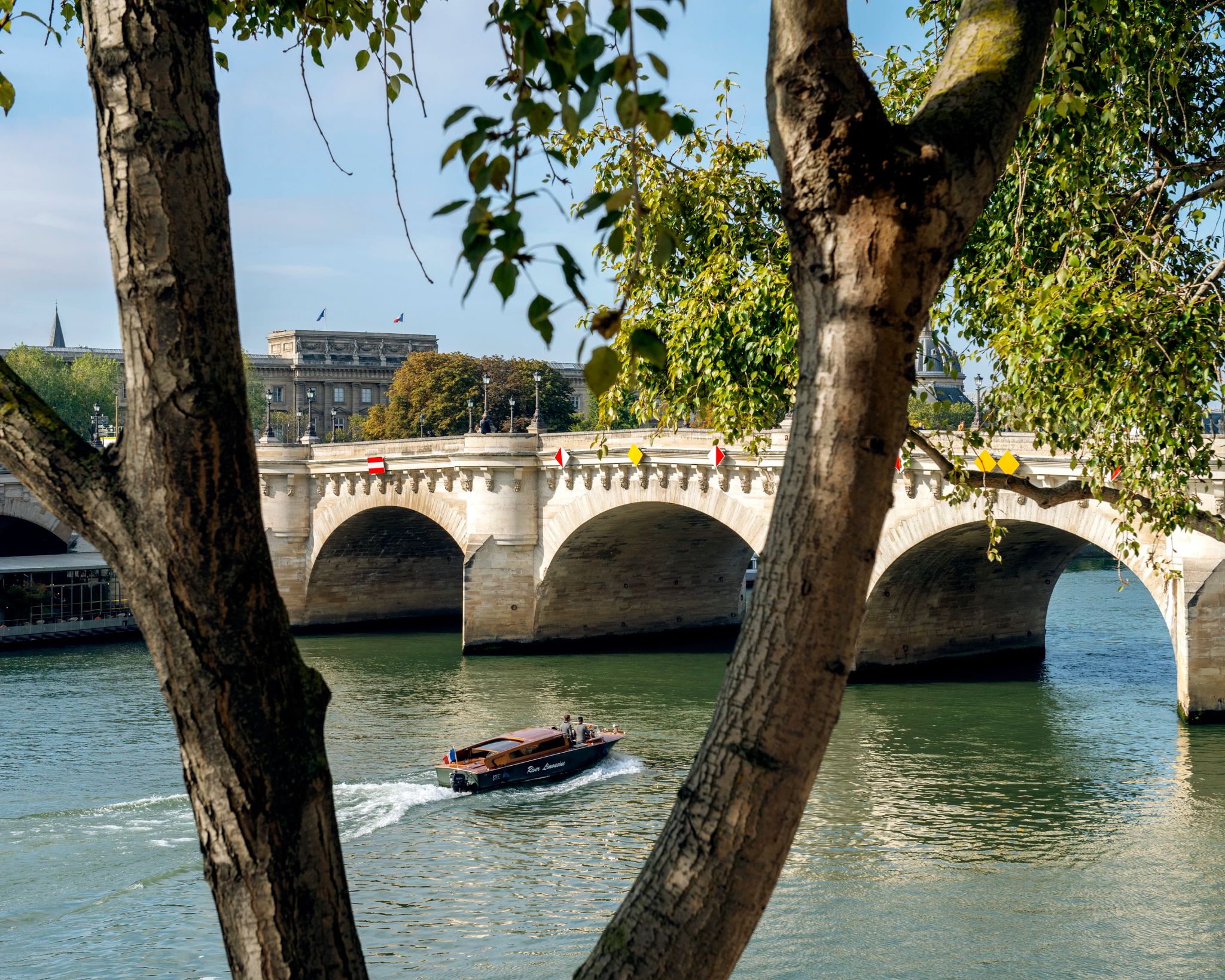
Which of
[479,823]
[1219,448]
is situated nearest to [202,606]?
[479,823]

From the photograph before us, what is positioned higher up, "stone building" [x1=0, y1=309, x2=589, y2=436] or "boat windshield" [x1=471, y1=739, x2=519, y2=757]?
"stone building" [x1=0, y1=309, x2=589, y2=436]

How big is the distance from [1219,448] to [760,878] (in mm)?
21074

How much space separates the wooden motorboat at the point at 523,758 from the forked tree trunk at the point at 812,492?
62.7 ft

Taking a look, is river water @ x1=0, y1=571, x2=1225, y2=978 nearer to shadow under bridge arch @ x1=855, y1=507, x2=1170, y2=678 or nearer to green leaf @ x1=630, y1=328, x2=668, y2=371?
shadow under bridge arch @ x1=855, y1=507, x2=1170, y2=678

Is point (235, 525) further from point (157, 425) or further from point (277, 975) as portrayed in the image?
point (277, 975)

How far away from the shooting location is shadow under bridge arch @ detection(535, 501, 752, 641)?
37438 millimetres

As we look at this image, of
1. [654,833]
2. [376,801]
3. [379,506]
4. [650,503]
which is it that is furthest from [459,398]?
[654,833]

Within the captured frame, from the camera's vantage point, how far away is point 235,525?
9.61 feet

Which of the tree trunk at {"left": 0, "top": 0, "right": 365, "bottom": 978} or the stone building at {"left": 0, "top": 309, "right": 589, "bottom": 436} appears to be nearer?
the tree trunk at {"left": 0, "top": 0, "right": 365, "bottom": 978}

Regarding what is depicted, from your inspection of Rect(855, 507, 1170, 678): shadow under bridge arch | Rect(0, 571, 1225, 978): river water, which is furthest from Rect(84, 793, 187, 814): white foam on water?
Rect(855, 507, 1170, 678): shadow under bridge arch

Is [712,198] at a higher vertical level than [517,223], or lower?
higher

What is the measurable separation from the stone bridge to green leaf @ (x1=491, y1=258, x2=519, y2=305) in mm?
20904

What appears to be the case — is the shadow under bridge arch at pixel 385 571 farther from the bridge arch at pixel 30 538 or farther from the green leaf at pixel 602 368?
the green leaf at pixel 602 368

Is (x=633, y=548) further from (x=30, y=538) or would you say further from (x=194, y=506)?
(x=194, y=506)
